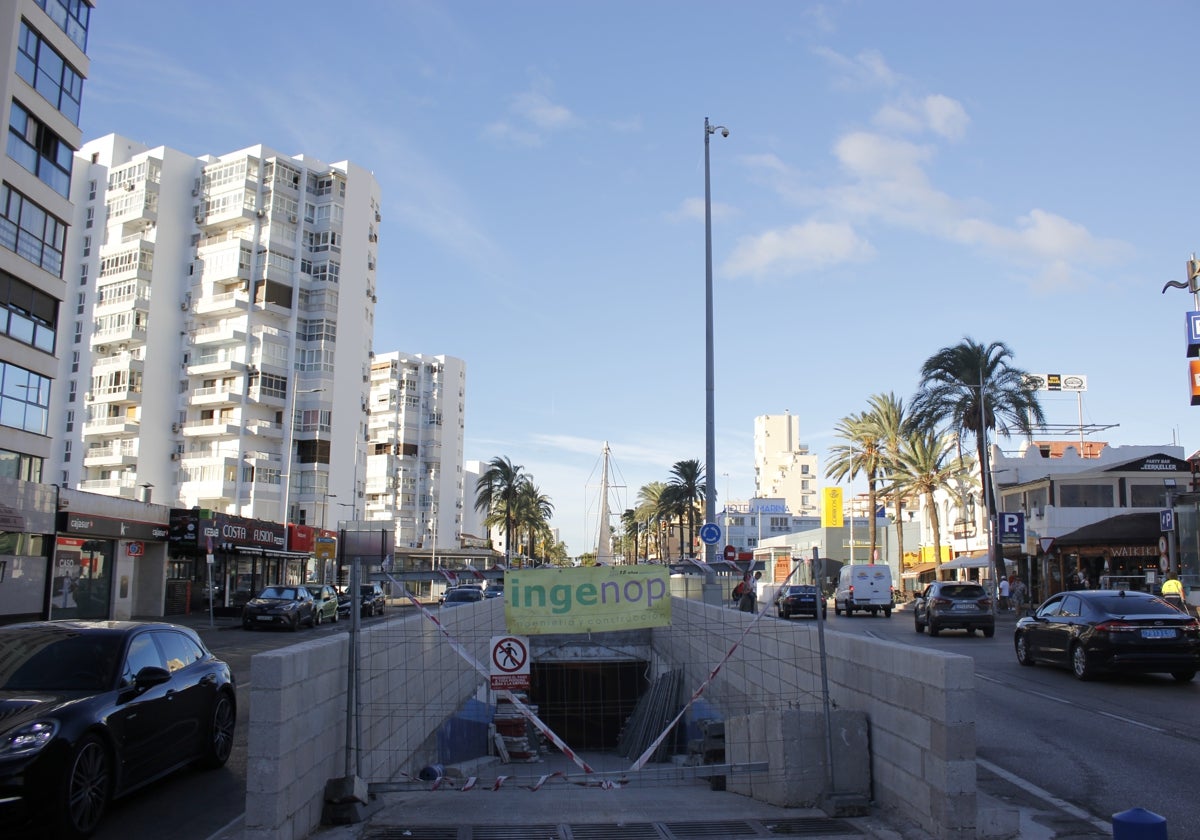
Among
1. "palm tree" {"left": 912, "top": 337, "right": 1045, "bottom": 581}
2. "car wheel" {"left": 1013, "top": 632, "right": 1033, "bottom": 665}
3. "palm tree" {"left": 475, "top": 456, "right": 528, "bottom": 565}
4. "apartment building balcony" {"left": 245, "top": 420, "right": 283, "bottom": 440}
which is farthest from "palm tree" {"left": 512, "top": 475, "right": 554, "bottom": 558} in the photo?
"car wheel" {"left": 1013, "top": 632, "right": 1033, "bottom": 665}

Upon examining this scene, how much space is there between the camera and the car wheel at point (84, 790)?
21.5ft

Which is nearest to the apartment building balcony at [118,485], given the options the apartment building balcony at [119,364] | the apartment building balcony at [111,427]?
the apartment building balcony at [111,427]

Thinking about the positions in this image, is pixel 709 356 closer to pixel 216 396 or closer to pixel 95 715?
pixel 95 715

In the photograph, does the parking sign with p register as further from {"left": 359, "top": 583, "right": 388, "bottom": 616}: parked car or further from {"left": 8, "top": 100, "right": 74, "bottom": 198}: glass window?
{"left": 8, "top": 100, "right": 74, "bottom": 198}: glass window

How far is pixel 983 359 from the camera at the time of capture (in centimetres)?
4472

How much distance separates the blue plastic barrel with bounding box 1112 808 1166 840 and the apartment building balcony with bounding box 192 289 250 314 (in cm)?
6992

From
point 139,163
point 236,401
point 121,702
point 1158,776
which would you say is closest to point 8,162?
point 121,702

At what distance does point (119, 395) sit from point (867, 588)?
174ft

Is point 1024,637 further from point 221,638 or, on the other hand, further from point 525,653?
point 221,638

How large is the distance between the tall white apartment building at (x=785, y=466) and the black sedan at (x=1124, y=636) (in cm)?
14357

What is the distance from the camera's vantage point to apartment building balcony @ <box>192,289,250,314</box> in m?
68.2

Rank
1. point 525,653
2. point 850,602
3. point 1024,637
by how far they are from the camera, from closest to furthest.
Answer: point 525,653, point 1024,637, point 850,602

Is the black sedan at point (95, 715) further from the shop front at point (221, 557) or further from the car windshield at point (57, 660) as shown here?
the shop front at point (221, 557)

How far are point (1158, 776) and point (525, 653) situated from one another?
5.80 metres
